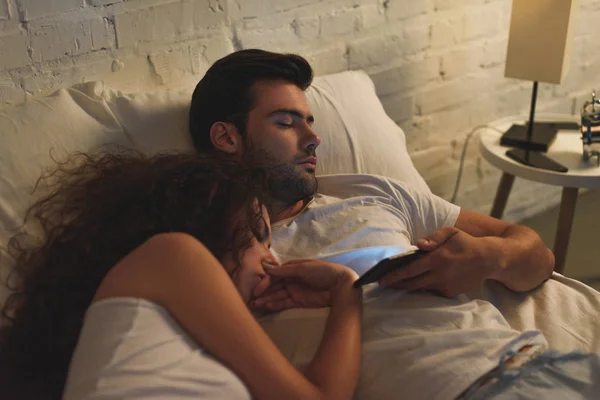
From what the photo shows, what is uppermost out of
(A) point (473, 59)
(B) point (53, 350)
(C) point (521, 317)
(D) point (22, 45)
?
(D) point (22, 45)

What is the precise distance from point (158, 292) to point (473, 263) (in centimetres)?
54

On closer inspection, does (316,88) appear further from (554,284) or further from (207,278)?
(207,278)

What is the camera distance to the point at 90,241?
2.93 feet

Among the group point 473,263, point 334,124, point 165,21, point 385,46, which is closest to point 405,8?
point 385,46

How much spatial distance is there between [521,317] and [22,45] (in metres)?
1.00

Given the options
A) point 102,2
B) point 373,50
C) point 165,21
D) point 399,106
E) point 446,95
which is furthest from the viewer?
point 446,95

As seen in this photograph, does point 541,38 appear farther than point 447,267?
Yes

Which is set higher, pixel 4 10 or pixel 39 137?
pixel 4 10

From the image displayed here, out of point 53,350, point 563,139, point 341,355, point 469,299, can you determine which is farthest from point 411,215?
point 563,139

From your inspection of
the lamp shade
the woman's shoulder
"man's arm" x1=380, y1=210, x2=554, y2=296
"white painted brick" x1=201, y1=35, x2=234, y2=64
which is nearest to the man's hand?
"man's arm" x1=380, y1=210, x2=554, y2=296

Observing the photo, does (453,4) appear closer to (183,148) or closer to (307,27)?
(307,27)

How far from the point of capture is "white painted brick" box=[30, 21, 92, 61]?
1180 mm

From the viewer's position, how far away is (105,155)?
1.06 meters

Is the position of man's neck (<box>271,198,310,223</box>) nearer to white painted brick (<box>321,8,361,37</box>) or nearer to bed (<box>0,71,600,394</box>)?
bed (<box>0,71,600,394</box>)
